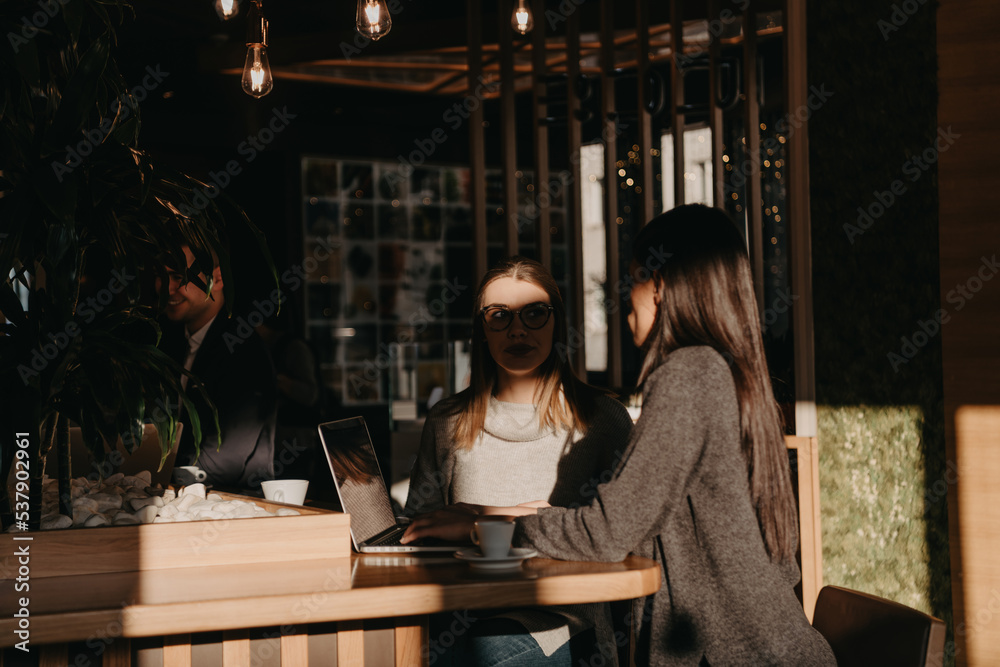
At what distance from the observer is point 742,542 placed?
1.48 metres

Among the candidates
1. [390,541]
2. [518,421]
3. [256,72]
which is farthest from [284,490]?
[256,72]

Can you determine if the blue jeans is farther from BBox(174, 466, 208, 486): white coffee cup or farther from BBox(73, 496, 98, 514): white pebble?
BBox(174, 466, 208, 486): white coffee cup

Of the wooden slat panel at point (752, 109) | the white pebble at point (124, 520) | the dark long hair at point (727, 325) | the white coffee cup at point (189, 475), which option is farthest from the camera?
the wooden slat panel at point (752, 109)

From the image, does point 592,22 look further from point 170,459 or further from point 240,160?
point 170,459

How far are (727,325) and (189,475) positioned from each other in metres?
1.54

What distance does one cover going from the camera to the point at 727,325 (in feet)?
5.13

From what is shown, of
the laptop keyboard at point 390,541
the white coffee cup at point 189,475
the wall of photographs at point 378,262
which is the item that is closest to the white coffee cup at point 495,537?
the laptop keyboard at point 390,541

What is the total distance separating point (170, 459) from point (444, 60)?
4.31 metres

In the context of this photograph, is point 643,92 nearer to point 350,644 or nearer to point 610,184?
point 610,184

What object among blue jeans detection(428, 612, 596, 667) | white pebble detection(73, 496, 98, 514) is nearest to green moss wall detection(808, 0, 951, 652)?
blue jeans detection(428, 612, 596, 667)

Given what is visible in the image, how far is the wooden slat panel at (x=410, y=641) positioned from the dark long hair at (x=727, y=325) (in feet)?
1.83

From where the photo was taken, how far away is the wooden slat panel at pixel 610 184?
3.76 metres

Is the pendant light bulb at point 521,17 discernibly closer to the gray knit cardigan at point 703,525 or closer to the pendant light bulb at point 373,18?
the pendant light bulb at point 373,18

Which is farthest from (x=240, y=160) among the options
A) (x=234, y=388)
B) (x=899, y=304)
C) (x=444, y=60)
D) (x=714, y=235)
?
(x=714, y=235)
